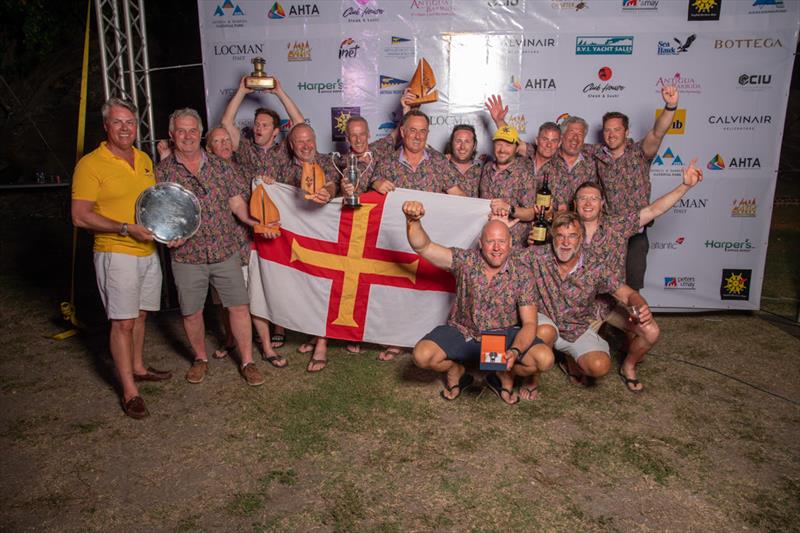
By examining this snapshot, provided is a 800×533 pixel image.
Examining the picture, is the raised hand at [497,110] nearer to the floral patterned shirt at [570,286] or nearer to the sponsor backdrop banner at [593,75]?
the sponsor backdrop banner at [593,75]

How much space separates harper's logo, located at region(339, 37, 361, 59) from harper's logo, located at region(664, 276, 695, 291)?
3.91 meters

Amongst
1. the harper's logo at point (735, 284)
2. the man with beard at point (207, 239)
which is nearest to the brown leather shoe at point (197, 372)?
the man with beard at point (207, 239)

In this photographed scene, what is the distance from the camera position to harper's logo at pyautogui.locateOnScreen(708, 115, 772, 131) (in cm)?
528

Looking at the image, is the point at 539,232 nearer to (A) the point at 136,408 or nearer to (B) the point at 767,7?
(A) the point at 136,408

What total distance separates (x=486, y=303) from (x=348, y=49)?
3.28 meters

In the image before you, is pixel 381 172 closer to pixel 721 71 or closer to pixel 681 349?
pixel 681 349

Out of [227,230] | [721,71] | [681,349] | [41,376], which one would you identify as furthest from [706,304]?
[41,376]

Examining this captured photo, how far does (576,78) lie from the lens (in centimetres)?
529

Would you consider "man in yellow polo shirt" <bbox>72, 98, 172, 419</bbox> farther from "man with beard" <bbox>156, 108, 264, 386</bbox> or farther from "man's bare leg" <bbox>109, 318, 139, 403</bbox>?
"man with beard" <bbox>156, 108, 264, 386</bbox>

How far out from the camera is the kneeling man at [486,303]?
3.39 m

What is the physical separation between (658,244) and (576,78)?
186 cm

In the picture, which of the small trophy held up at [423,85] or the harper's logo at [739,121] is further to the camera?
the harper's logo at [739,121]

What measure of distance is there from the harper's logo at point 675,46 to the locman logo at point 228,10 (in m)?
4.12

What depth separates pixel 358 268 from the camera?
4.22 meters
